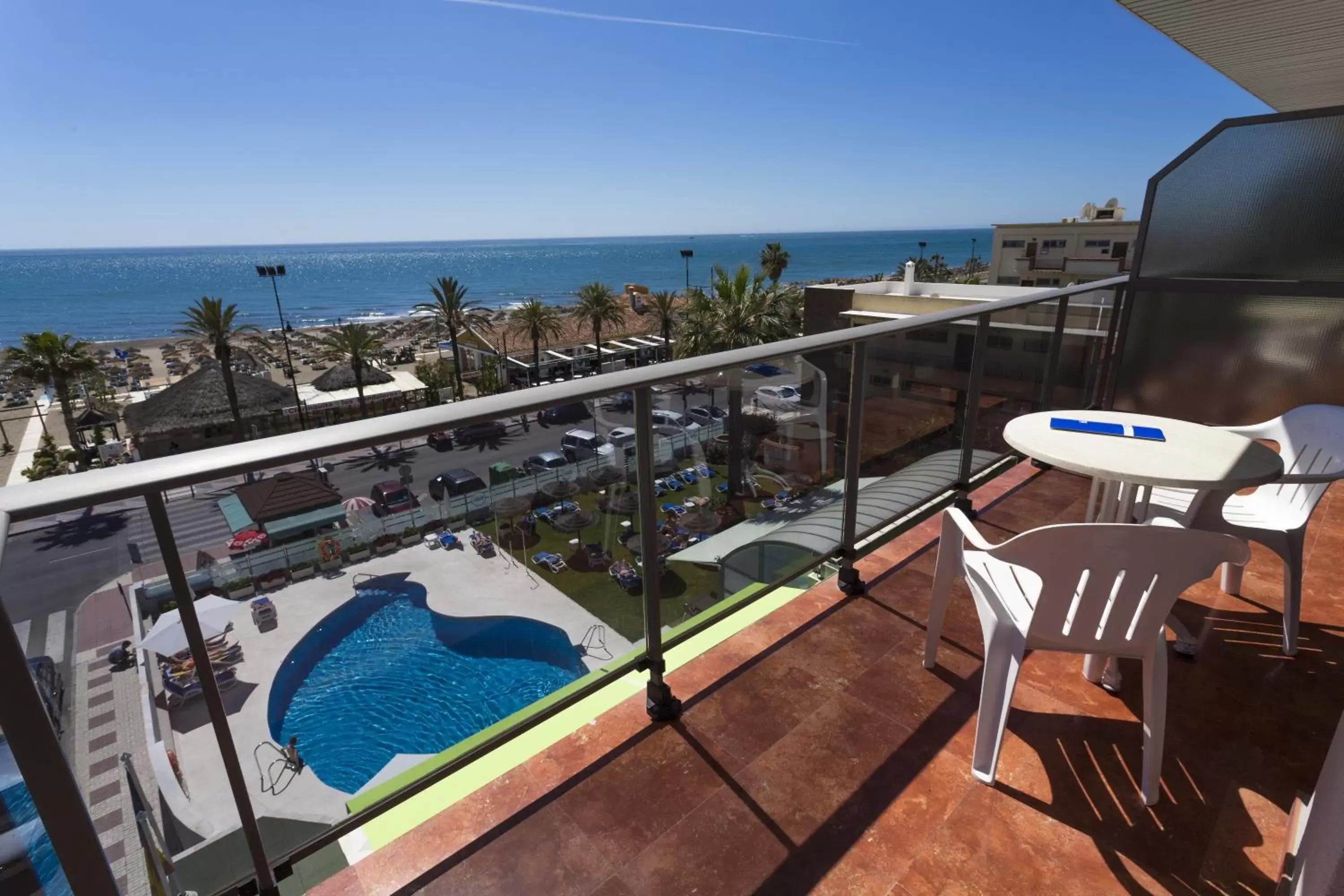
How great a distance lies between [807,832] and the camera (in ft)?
5.36

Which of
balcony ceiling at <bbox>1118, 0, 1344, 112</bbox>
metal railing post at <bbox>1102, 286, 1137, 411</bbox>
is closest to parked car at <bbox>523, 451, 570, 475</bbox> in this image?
metal railing post at <bbox>1102, 286, 1137, 411</bbox>

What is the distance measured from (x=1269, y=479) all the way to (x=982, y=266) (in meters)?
112

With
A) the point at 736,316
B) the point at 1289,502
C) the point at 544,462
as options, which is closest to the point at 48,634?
the point at 544,462

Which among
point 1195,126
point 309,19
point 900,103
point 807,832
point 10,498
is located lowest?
point 807,832

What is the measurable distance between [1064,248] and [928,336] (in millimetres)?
45091

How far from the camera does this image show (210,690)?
1176 millimetres

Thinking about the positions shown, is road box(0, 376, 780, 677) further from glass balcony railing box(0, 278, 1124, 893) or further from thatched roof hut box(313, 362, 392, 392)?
thatched roof hut box(313, 362, 392, 392)

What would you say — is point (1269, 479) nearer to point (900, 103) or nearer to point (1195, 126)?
point (1195, 126)

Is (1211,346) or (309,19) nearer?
(1211,346)

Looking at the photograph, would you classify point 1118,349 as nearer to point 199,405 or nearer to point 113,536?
point 113,536

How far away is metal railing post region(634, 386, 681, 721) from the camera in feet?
5.81

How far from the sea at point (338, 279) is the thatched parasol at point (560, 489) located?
47.6m

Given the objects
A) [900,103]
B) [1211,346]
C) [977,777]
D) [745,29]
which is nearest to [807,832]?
[977,777]

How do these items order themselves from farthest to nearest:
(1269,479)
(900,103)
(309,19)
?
(900,103)
(309,19)
(1269,479)
